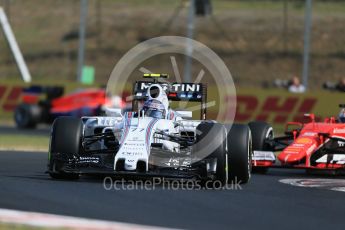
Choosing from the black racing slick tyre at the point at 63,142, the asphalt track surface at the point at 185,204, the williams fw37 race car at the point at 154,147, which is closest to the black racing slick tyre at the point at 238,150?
the williams fw37 race car at the point at 154,147

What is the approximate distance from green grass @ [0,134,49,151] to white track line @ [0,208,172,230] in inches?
494

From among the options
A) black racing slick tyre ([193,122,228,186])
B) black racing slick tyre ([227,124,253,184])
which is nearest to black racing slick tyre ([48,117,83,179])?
black racing slick tyre ([193,122,228,186])

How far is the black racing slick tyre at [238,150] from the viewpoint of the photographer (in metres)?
12.0

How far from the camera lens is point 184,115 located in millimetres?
13602

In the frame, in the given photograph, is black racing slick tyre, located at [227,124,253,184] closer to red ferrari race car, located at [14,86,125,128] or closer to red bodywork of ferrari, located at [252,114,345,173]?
red bodywork of ferrari, located at [252,114,345,173]

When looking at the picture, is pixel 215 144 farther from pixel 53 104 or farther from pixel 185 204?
pixel 53 104

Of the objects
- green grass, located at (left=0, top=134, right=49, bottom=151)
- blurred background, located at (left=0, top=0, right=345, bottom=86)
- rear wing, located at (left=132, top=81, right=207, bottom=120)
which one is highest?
blurred background, located at (left=0, top=0, right=345, bottom=86)

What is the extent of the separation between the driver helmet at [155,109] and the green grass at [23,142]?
827 cm

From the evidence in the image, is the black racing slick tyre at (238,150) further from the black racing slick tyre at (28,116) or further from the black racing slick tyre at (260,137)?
the black racing slick tyre at (28,116)

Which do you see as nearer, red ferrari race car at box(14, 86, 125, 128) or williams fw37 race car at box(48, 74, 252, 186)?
williams fw37 race car at box(48, 74, 252, 186)

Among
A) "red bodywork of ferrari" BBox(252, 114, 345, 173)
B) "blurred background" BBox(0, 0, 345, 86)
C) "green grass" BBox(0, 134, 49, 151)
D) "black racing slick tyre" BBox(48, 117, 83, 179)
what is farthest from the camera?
"blurred background" BBox(0, 0, 345, 86)

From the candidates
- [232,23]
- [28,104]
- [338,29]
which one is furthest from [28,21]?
[28,104]

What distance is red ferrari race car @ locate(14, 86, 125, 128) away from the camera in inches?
1176

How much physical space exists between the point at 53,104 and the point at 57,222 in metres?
22.7
